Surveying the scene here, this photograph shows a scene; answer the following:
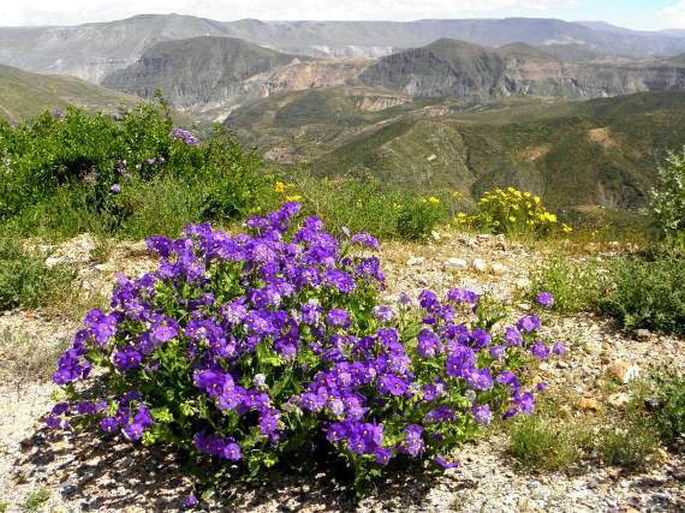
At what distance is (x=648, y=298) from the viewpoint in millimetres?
5922

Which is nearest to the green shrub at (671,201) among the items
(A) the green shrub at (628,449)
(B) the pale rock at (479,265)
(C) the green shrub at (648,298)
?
(C) the green shrub at (648,298)

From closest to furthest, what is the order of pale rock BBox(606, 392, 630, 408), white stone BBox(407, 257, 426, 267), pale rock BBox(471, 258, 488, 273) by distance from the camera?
pale rock BBox(606, 392, 630, 408) → pale rock BBox(471, 258, 488, 273) → white stone BBox(407, 257, 426, 267)

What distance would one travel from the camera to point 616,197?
173 m

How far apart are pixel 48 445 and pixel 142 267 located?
11.1ft

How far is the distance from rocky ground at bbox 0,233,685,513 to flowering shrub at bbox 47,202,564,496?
21cm

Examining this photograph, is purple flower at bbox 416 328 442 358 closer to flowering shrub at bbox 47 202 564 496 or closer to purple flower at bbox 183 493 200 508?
flowering shrub at bbox 47 202 564 496

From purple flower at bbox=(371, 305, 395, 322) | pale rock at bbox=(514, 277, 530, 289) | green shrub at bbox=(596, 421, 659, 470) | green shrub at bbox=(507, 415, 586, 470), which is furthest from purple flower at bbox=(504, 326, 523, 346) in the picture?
pale rock at bbox=(514, 277, 530, 289)

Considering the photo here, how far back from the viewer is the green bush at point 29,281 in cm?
641

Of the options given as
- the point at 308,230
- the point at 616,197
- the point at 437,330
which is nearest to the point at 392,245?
the point at 308,230

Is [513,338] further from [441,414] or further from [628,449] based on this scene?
[628,449]

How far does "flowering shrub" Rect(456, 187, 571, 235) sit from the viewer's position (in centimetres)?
998

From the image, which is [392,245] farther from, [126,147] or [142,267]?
[126,147]

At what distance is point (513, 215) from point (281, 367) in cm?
741

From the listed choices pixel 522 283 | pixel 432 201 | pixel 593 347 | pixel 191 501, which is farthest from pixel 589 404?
pixel 432 201
